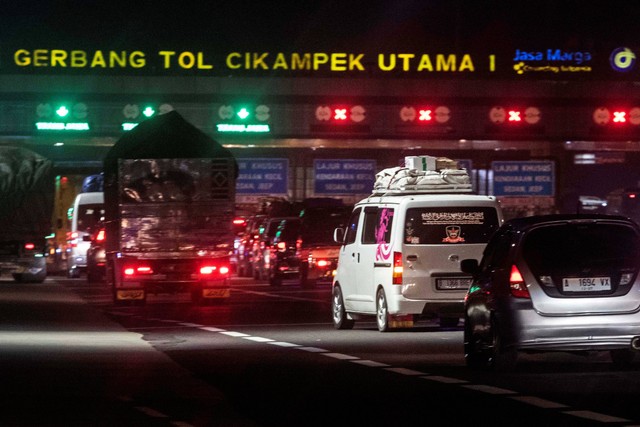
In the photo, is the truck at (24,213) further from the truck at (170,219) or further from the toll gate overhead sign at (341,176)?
the toll gate overhead sign at (341,176)

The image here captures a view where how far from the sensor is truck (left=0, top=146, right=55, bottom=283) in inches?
1906

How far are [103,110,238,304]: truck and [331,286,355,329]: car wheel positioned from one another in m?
7.71

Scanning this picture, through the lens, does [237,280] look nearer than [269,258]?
No

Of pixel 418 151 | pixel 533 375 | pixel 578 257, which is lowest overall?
pixel 533 375

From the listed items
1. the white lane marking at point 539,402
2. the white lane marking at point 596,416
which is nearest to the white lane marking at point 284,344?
the white lane marking at point 539,402

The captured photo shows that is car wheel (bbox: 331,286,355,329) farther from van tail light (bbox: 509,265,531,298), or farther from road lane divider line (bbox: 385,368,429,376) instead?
van tail light (bbox: 509,265,531,298)

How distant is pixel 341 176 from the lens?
70812 mm

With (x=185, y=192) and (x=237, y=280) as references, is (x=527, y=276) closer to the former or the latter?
(x=185, y=192)

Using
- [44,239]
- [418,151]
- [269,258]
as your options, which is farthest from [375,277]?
[418,151]

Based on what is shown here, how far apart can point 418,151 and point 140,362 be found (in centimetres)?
5633

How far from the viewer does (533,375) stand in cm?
1711

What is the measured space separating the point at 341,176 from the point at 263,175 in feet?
9.93

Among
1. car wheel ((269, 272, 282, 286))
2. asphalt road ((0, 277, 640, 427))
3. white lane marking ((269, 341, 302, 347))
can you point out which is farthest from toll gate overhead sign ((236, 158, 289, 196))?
white lane marking ((269, 341, 302, 347))

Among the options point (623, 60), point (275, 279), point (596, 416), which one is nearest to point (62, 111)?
point (275, 279)
